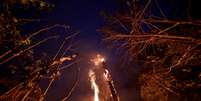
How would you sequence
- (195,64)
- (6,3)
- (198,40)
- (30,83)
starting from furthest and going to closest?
1. (195,64)
2. (6,3)
3. (198,40)
4. (30,83)

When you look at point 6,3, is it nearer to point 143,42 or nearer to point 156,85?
point 143,42

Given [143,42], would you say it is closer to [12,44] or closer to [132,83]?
[12,44]

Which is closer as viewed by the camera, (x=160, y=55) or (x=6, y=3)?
(x=6, y=3)

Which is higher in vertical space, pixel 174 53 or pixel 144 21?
pixel 144 21

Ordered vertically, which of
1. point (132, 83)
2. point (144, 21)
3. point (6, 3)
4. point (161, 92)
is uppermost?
point (6, 3)

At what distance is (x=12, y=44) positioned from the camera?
6.57 metres

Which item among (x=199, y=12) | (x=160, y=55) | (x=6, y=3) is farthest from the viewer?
(x=160, y=55)

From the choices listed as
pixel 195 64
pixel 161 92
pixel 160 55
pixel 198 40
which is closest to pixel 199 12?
pixel 195 64

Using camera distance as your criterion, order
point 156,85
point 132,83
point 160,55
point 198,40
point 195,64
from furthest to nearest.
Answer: point 132,83 → point 156,85 → point 160,55 → point 195,64 → point 198,40

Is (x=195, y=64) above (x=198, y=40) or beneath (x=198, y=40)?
beneath

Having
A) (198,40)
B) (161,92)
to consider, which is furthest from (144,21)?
(161,92)

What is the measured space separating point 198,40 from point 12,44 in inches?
148

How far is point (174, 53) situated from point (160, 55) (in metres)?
0.88

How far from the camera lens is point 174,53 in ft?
37.1
